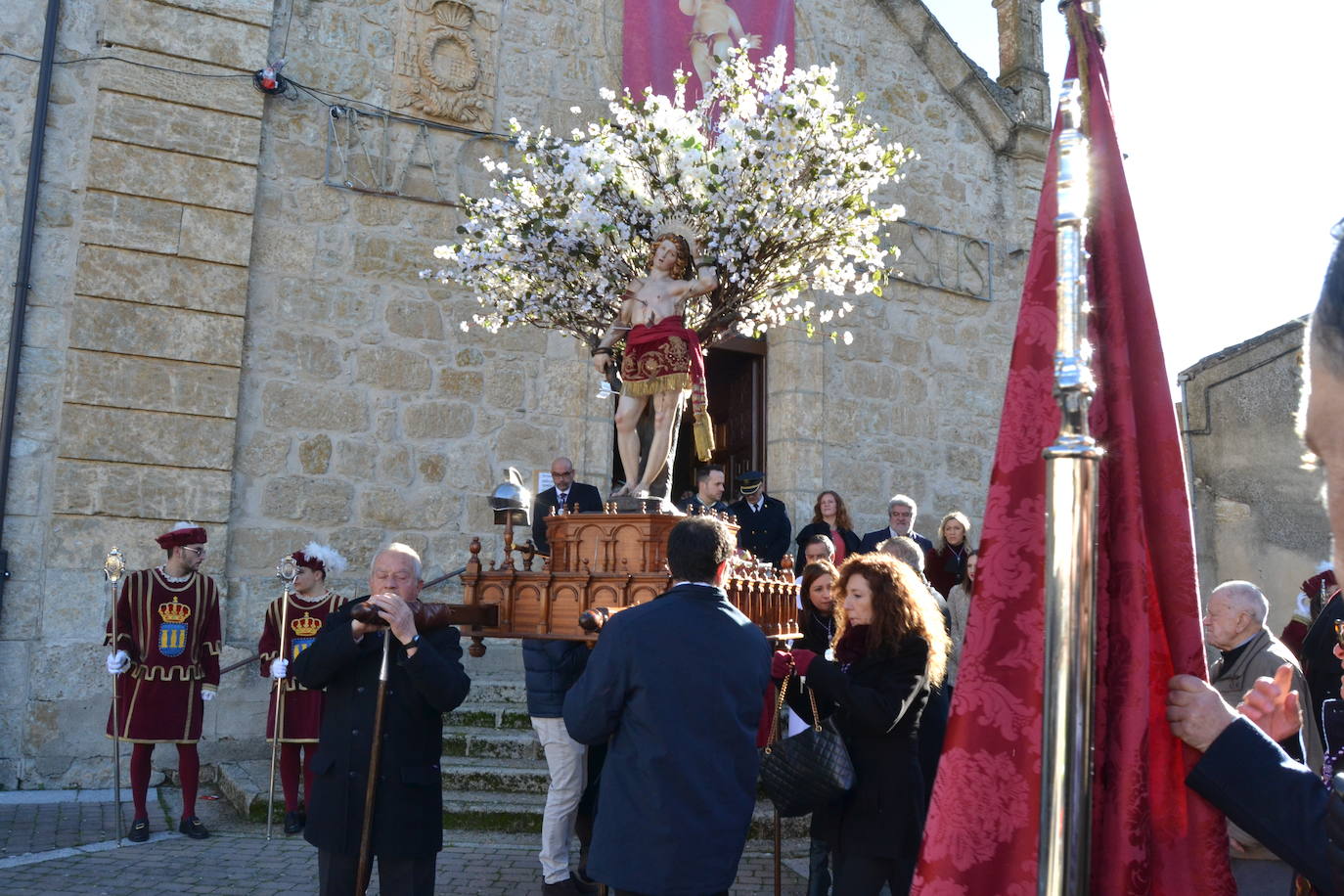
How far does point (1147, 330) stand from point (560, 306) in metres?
4.09

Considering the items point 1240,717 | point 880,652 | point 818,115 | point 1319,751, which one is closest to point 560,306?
point 818,115

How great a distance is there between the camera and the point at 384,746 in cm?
383

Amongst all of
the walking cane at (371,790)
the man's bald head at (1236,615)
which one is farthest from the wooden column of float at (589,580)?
the man's bald head at (1236,615)

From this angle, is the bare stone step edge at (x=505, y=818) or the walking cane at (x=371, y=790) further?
the bare stone step edge at (x=505, y=818)

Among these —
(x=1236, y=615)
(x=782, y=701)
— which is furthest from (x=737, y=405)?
(x=782, y=701)

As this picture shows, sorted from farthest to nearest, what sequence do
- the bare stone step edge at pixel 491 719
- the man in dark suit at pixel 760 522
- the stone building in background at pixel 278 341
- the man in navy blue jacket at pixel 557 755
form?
the man in dark suit at pixel 760 522 → the stone building in background at pixel 278 341 → the bare stone step edge at pixel 491 719 → the man in navy blue jacket at pixel 557 755

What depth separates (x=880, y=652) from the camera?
3.79 m

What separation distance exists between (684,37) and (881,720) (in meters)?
8.31

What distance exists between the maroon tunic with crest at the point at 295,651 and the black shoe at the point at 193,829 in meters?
0.62

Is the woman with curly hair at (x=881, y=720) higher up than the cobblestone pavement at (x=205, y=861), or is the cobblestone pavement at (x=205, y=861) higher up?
the woman with curly hair at (x=881, y=720)

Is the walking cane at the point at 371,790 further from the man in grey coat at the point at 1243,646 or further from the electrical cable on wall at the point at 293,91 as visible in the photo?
the electrical cable on wall at the point at 293,91

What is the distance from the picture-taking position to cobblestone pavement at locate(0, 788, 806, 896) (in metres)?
5.43

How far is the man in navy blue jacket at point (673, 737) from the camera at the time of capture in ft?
10.3

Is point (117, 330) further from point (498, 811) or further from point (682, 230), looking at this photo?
point (682, 230)
